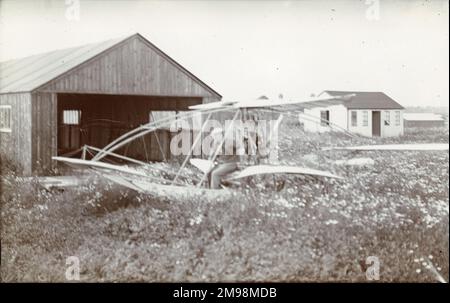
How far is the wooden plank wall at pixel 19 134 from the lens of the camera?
964 cm

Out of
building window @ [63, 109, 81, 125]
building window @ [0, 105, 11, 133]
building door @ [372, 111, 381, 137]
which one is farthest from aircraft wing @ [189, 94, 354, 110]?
building window @ [63, 109, 81, 125]

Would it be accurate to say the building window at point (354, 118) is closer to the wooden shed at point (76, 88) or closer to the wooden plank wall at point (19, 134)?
the wooden shed at point (76, 88)

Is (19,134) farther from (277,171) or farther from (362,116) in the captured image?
(362,116)

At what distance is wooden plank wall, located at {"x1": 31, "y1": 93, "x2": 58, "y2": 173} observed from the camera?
9562mm

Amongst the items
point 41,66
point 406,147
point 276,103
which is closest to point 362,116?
point 406,147

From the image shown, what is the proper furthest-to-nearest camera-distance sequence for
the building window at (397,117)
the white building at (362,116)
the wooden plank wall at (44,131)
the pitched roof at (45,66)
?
the pitched roof at (45,66)
the wooden plank wall at (44,131)
the building window at (397,117)
the white building at (362,116)

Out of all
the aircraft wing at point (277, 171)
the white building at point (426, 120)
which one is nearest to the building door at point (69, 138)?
the aircraft wing at point (277, 171)

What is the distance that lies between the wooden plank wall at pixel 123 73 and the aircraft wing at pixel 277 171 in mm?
2291

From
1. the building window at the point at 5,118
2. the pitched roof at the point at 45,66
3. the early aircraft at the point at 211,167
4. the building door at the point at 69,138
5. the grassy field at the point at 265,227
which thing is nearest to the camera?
the grassy field at the point at 265,227

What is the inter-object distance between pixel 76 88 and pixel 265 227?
5016 mm

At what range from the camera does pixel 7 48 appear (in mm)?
8922

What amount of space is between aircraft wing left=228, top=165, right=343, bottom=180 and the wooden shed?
7.02ft

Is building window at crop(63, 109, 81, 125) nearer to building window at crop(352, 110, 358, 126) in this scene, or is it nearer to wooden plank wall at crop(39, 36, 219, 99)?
wooden plank wall at crop(39, 36, 219, 99)

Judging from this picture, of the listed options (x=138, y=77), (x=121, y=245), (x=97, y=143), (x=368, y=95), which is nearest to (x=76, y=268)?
(x=121, y=245)
